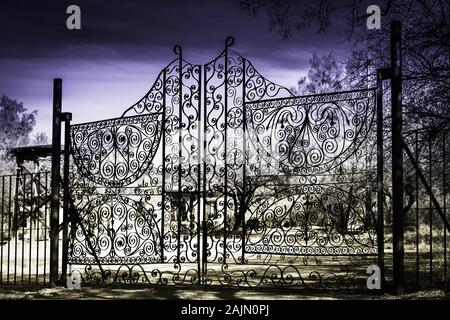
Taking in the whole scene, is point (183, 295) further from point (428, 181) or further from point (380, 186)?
point (428, 181)

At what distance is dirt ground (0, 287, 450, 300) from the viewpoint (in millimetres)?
7082

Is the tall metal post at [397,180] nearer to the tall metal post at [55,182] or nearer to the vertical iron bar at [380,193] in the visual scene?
the vertical iron bar at [380,193]

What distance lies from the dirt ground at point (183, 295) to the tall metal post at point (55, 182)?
0.45m

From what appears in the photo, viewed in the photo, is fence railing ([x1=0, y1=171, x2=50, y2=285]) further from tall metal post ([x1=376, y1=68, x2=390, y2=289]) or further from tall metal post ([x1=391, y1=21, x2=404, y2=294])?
tall metal post ([x1=391, y1=21, x2=404, y2=294])

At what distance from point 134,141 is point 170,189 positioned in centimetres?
106

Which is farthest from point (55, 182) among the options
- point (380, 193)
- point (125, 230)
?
point (380, 193)

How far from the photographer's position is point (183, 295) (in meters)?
7.63

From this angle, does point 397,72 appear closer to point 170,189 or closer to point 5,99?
point 170,189

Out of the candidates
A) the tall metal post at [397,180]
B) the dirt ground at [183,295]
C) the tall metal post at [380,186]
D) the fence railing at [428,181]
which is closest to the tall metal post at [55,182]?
the dirt ground at [183,295]

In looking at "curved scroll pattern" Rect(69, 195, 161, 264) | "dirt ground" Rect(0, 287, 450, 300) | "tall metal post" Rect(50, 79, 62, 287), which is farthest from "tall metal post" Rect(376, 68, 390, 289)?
"tall metal post" Rect(50, 79, 62, 287)

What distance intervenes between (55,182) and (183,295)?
3.04m
